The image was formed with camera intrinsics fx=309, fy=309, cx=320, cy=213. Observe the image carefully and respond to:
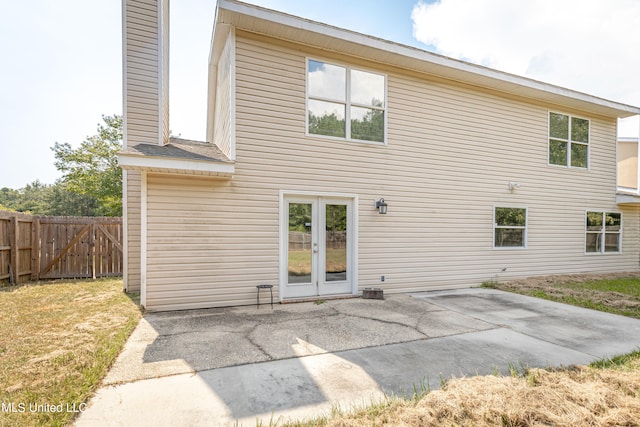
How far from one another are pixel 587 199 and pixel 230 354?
1111 centimetres

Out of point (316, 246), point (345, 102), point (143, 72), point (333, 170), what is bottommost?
point (316, 246)

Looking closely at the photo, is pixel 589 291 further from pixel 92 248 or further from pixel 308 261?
pixel 92 248

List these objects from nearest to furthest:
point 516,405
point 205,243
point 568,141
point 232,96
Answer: point 516,405
point 205,243
point 232,96
point 568,141

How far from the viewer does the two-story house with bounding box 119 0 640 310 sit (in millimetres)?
5453

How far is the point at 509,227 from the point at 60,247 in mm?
12020

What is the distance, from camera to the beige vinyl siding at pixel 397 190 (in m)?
5.48

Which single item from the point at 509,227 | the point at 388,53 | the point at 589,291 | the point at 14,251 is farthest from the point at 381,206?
the point at 14,251

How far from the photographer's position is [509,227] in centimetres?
827

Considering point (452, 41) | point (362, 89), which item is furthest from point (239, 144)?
point (452, 41)

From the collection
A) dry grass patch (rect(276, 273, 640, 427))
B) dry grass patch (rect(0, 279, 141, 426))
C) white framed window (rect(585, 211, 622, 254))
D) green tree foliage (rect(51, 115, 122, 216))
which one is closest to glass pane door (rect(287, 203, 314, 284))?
dry grass patch (rect(0, 279, 141, 426))

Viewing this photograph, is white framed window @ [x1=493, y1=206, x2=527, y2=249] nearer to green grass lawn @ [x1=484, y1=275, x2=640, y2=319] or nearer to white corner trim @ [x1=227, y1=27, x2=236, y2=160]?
green grass lawn @ [x1=484, y1=275, x2=640, y2=319]

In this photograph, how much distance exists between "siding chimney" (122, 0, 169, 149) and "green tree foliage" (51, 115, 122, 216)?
14261 mm

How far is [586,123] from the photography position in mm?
9445

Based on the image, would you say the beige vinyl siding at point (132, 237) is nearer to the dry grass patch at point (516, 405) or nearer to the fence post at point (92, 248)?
the fence post at point (92, 248)
